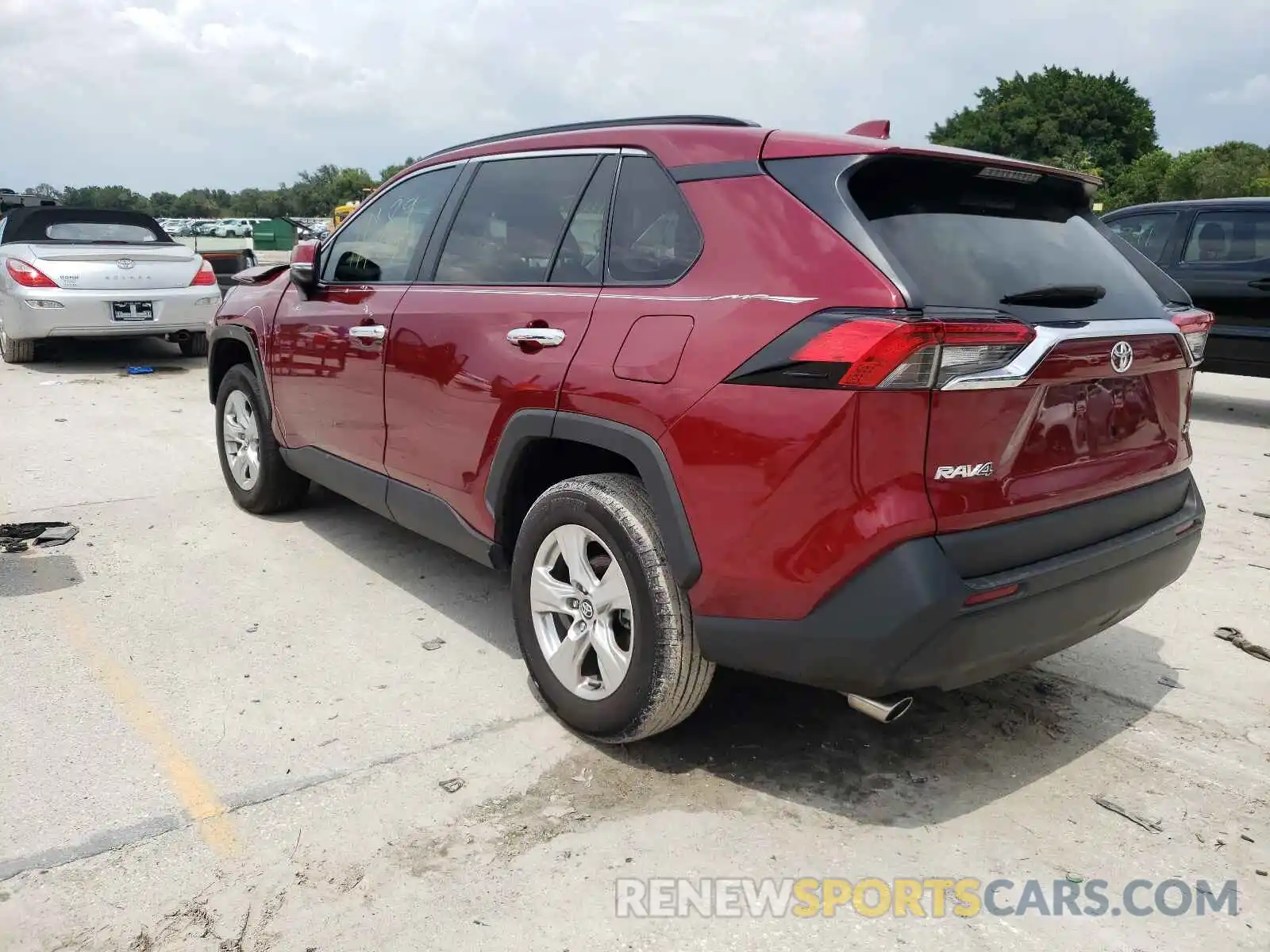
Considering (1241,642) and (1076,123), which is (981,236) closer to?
(1241,642)

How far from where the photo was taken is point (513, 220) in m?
3.43

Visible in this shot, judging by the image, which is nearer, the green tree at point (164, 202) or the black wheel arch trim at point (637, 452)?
the black wheel arch trim at point (637, 452)

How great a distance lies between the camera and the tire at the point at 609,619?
2.65 m

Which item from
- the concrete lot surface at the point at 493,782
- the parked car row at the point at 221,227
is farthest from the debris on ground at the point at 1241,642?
the parked car row at the point at 221,227

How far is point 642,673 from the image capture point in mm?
2688

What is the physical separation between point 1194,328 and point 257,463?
14.0 feet

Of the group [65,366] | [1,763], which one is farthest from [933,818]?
[65,366]

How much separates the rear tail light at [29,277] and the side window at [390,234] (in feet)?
20.9

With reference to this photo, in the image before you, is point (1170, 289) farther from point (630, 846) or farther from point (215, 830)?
point (215, 830)

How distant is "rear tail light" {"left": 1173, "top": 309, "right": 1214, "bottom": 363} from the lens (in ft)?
9.72

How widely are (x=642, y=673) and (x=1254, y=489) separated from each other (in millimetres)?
5165

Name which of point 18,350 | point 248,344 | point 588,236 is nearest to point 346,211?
point 18,350

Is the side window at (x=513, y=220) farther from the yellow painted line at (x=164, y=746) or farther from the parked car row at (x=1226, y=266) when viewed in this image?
the parked car row at (x=1226, y=266)

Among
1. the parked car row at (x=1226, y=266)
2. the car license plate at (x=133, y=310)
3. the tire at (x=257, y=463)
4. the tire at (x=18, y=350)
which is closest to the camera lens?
the tire at (x=257, y=463)
